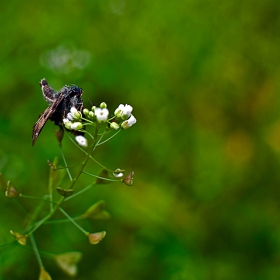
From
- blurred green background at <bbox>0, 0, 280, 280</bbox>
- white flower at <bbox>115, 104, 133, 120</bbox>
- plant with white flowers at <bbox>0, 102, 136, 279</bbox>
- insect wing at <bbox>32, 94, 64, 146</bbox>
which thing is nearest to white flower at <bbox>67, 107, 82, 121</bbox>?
plant with white flowers at <bbox>0, 102, 136, 279</bbox>

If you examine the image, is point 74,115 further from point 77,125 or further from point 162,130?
point 162,130

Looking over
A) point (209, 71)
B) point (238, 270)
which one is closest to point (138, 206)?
point (238, 270)

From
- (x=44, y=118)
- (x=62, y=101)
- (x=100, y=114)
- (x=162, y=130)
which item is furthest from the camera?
(x=162, y=130)

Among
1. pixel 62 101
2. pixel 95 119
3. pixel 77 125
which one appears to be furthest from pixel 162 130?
pixel 77 125

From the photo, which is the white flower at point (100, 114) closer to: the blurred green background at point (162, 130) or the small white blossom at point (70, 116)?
the small white blossom at point (70, 116)

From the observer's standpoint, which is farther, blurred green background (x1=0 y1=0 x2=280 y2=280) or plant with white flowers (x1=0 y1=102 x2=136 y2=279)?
blurred green background (x1=0 y1=0 x2=280 y2=280)

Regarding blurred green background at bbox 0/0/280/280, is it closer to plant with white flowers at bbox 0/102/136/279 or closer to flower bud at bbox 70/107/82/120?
plant with white flowers at bbox 0/102/136/279
